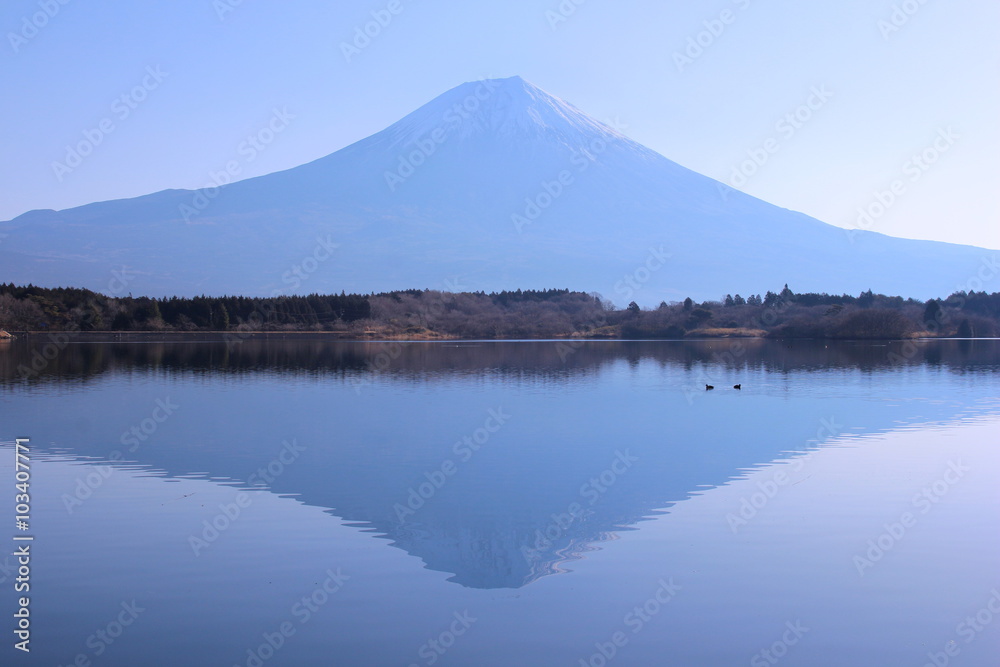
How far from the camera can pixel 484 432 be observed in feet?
44.3

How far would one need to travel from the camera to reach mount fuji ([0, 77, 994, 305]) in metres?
122

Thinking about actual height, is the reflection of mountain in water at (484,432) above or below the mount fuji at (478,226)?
below

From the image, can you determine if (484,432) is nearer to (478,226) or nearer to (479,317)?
(479,317)

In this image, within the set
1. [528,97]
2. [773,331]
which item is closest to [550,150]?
[528,97]

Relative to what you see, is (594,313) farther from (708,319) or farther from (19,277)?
(19,277)

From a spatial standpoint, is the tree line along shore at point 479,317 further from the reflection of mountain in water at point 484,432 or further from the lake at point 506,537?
the lake at point 506,537

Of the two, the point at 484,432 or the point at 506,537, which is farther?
the point at 484,432

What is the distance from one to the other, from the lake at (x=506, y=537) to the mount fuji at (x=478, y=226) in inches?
3987

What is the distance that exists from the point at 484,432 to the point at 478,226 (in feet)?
375

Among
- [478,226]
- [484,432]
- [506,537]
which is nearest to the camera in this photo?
[506,537]

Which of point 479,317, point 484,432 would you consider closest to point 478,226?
point 479,317

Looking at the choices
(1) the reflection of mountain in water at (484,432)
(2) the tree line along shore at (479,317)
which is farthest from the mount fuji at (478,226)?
(1) the reflection of mountain in water at (484,432)

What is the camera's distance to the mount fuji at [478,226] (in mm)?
122500

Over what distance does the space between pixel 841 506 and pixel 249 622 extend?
19.0 feet
